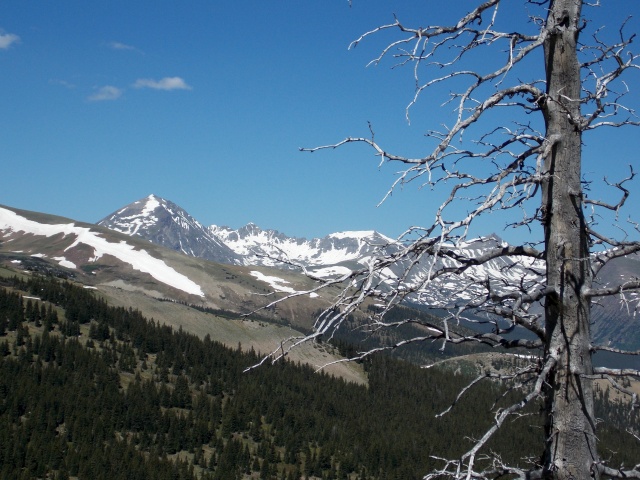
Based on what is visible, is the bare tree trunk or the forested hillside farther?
the forested hillside

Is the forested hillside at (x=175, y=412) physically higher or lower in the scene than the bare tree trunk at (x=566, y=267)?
lower

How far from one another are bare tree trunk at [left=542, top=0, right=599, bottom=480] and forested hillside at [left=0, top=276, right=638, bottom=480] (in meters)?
67.5

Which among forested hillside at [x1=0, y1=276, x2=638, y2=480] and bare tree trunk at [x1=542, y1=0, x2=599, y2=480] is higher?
bare tree trunk at [x1=542, y1=0, x2=599, y2=480]

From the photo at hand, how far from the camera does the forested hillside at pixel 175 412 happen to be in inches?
3177

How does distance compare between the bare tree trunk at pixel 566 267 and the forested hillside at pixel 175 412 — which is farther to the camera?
the forested hillside at pixel 175 412

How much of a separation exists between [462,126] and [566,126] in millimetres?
1182

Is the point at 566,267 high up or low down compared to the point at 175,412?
up

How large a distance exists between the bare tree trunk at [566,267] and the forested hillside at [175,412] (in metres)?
67.5

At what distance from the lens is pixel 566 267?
220 inches

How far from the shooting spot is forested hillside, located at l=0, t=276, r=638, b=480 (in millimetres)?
80688

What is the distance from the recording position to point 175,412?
3974 inches

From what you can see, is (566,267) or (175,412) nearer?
(566,267)

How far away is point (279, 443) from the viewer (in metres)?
104

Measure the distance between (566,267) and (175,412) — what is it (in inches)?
4048
